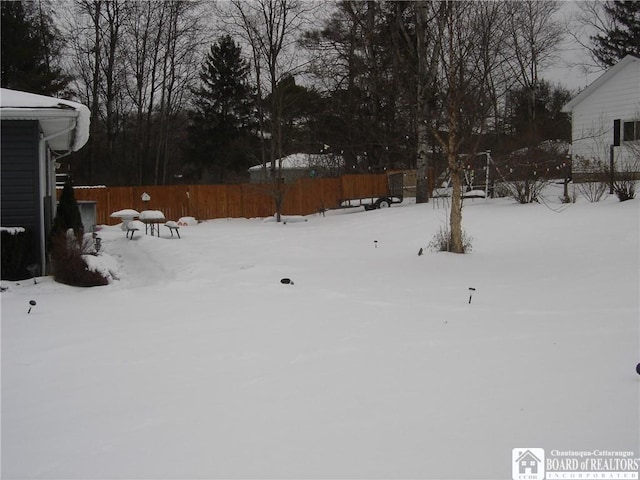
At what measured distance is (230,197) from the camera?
25.2 m

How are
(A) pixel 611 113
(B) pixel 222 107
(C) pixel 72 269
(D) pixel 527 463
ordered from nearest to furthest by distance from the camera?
1. (D) pixel 527 463
2. (C) pixel 72 269
3. (A) pixel 611 113
4. (B) pixel 222 107

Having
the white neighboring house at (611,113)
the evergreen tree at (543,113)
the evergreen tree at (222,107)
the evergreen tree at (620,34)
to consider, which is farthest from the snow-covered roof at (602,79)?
the evergreen tree at (222,107)

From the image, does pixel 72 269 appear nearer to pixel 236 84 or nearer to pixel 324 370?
pixel 324 370

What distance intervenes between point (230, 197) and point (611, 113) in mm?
16138

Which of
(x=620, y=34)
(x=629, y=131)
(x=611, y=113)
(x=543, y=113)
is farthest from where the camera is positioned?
(x=543, y=113)

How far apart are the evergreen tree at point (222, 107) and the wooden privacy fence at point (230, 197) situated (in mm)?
12526

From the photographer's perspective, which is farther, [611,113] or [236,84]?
[236,84]

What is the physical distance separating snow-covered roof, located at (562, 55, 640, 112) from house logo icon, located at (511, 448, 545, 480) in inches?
904

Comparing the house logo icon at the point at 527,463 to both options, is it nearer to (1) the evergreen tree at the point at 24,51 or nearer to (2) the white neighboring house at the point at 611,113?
(2) the white neighboring house at the point at 611,113

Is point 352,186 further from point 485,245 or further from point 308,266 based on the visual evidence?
Answer: point 308,266

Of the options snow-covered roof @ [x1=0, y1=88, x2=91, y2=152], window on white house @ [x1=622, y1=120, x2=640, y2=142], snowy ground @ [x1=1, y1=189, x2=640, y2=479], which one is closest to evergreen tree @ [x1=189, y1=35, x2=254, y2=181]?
window on white house @ [x1=622, y1=120, x2=640, y2=142]

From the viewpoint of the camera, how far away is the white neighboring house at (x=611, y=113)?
2202 cm

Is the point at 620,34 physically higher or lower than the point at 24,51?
higher

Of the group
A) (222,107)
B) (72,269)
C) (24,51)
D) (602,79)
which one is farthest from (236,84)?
(72,269)
